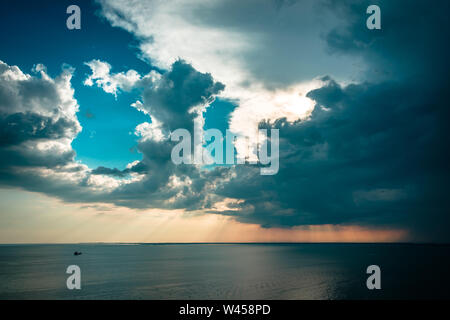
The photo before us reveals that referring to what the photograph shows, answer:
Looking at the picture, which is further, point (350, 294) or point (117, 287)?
point (117, 287)

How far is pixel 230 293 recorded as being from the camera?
58.0 metres

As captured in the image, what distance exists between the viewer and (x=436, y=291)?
197 feet

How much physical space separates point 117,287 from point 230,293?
1081 inches
